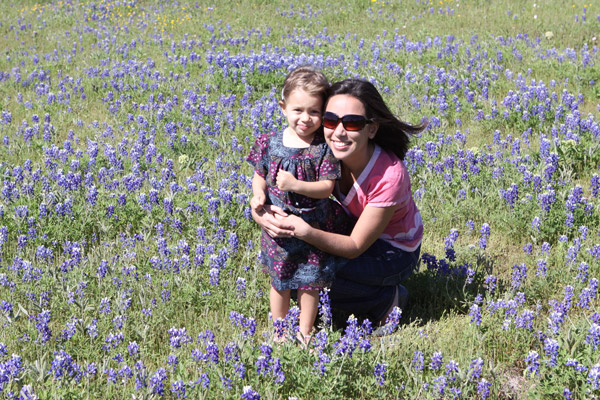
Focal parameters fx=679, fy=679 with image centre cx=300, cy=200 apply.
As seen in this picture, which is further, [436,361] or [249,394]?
[436,361]

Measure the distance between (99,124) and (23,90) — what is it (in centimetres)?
260

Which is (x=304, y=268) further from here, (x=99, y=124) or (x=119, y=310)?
(x=99, y=124)

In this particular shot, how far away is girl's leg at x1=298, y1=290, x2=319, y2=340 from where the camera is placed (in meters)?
4.30

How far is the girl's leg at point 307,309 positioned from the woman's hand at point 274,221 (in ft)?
1.43

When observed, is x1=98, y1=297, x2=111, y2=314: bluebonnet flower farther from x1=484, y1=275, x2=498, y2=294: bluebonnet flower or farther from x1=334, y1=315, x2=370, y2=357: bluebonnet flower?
x1=484, y1=275, x2=498, y2=294: bluebonnet flower

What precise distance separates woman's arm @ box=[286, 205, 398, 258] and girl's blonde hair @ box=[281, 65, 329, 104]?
767mm

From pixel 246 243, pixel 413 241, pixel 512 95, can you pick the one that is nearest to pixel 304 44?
pixel 512 95

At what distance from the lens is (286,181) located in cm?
400

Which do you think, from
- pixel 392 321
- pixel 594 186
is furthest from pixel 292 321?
pixel 594 186

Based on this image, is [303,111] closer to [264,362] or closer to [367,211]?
[367,211]

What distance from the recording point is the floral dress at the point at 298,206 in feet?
13.8

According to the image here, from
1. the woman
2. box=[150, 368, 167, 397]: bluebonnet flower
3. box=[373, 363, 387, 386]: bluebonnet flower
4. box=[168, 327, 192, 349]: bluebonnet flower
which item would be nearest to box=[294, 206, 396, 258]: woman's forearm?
the woman

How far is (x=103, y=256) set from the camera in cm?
538

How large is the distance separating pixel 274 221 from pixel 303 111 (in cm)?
70
